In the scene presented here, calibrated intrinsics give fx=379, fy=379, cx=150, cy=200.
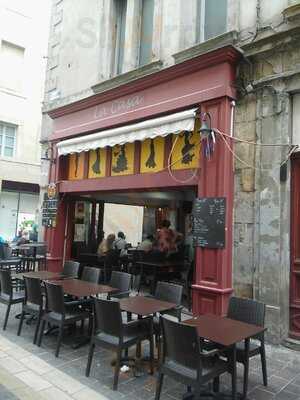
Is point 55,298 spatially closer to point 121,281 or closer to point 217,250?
point 121,281

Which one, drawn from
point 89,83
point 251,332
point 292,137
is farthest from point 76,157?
point 251,332

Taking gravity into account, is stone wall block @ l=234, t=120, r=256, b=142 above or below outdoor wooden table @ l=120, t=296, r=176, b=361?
above

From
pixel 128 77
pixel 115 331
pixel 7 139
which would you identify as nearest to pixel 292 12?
pixel 128 77

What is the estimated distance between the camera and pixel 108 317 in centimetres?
405

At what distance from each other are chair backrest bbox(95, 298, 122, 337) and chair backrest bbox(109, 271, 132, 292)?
1.50 m

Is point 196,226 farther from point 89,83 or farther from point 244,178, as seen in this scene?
point 89,83

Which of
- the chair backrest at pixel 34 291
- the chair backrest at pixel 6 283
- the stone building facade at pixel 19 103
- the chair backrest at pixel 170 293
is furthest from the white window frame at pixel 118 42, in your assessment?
the stone building facade at pixel 19 103

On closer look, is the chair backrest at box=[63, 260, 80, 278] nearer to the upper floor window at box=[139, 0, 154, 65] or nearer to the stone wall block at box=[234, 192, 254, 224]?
the stone wall block at box=[234, 192, 254, 224]

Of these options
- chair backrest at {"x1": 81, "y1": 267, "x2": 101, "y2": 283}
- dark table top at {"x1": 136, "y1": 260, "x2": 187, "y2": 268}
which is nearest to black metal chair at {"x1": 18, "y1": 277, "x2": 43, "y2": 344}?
chair backrest at {"x1": 81, "y1": 267, "x2": 101, "y2": 283}

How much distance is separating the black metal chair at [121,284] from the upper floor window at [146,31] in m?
4.68

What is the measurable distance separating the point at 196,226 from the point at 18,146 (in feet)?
45.0

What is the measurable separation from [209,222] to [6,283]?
3322 mm

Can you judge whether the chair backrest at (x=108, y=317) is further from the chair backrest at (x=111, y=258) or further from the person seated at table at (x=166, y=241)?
the chair backrest at (x=111, y=258)

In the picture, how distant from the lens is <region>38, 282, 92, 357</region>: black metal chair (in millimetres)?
4832
